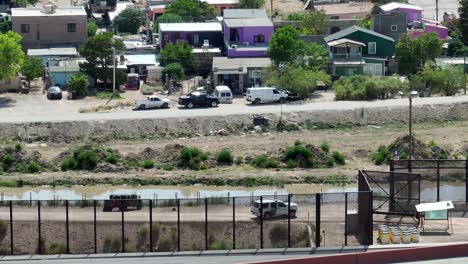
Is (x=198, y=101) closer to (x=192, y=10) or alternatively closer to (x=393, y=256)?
(x=192, y=10)

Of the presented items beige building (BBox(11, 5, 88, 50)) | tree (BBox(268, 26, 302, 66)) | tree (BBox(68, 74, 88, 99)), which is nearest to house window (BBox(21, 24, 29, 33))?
beige building (BBox(11, 5, 88, 50))

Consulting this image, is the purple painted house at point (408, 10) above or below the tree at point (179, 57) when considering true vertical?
above

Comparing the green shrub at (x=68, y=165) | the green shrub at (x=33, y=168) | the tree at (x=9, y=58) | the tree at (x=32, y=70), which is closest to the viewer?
the green shrub at (x=33, y=168)

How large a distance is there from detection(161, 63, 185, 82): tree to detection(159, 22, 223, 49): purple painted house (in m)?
4.92

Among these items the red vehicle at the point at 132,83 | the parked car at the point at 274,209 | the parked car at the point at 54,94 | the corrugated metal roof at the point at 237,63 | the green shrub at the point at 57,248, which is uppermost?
the corrugated metal roof at the point at 237,63

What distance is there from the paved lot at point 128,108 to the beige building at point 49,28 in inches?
346

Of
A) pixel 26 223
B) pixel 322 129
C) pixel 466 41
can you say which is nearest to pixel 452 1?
pixel 466 41

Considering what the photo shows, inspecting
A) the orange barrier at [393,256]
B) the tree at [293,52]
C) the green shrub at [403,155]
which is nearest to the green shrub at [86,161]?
the green shrub at [403,155]

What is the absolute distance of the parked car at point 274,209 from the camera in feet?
128

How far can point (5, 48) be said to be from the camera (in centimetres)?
6297

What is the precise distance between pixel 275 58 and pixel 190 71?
155 inches

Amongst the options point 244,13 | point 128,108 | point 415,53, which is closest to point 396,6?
point 244,13

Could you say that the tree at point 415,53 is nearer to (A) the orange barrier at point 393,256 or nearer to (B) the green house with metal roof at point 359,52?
(B) the green house with metal roof at point 359,52

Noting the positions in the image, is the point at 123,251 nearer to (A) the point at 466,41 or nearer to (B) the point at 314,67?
(B) the point at 314,67
